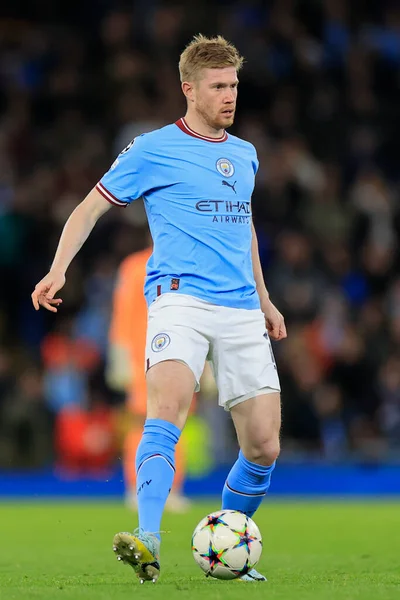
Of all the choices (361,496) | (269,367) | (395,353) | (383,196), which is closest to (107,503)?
(361,496)

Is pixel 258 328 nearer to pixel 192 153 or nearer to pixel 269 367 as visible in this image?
pixel 269 367

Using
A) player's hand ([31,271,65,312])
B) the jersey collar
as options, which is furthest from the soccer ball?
the jersey collar

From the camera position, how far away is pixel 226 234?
599 cm

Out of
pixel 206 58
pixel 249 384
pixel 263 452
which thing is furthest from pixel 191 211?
pixel 263 452

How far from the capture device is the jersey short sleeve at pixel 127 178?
19.7ft

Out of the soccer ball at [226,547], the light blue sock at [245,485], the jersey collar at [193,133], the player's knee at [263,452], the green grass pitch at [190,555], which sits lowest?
the green grass pitch at [190,555]

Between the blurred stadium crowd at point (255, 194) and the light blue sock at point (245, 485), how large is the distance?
7.98 metres

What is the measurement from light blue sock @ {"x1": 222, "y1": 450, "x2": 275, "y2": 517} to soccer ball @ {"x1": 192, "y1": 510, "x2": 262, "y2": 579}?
30 cm

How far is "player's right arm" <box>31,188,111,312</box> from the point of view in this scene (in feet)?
18.7

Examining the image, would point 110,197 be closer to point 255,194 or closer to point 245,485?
point 245,485

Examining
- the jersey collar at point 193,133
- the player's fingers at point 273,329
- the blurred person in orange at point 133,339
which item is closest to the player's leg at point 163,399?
the player's fingers at point 273,329

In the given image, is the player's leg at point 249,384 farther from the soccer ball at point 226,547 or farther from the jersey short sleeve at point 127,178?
the jersey short sleeve at point 127,178

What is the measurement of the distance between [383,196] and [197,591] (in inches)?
461

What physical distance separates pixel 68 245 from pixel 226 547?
4.82 ft
